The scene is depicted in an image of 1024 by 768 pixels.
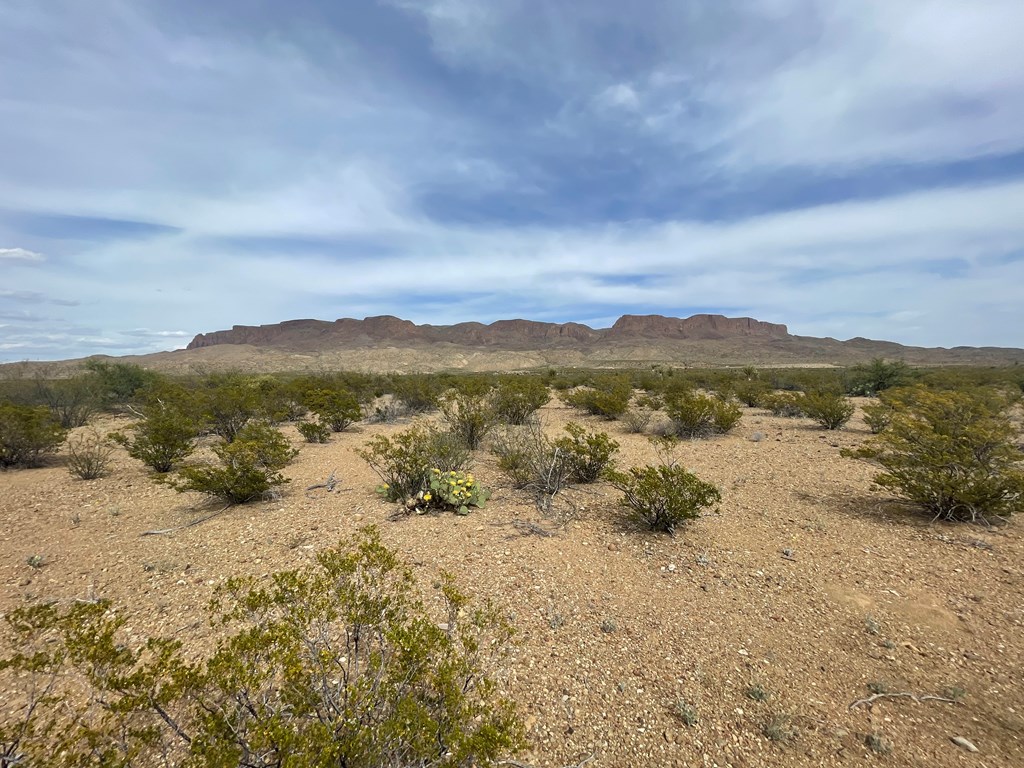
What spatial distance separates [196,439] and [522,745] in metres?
13.6

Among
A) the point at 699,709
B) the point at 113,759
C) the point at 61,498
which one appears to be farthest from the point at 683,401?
the point at 61,498

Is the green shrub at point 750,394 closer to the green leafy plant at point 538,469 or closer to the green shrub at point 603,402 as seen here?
the green shrub at point 603,402

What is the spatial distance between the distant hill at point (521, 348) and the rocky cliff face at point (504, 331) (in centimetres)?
33

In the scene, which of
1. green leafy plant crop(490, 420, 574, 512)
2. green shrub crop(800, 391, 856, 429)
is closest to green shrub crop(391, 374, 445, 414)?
green leafy plant crop(490, 420, 574, 512)

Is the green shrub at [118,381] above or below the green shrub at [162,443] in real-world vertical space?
above

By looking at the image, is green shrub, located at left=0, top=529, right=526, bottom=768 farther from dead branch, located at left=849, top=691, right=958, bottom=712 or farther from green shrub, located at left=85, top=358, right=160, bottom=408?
green shrub, located at left=85, top=358, right=160, bottom=408

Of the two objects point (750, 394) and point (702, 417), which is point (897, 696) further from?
point (750, 394)

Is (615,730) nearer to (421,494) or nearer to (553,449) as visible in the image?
(421,494)

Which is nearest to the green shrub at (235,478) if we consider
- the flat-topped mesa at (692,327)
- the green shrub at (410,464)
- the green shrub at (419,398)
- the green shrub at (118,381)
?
the green shrub at (410,464)

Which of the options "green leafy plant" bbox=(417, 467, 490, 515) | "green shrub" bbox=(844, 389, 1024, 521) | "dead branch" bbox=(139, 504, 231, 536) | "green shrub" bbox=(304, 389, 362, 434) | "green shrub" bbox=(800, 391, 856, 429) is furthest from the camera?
"green shrub" bbox=(304, 389, 362, 434)

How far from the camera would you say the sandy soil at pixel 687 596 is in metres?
2.92

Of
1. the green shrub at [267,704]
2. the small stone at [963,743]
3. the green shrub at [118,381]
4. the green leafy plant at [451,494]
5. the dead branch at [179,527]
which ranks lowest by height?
the small stone at [963,743]

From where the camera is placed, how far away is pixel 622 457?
9867 mm

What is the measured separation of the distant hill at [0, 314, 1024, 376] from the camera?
7344cm
